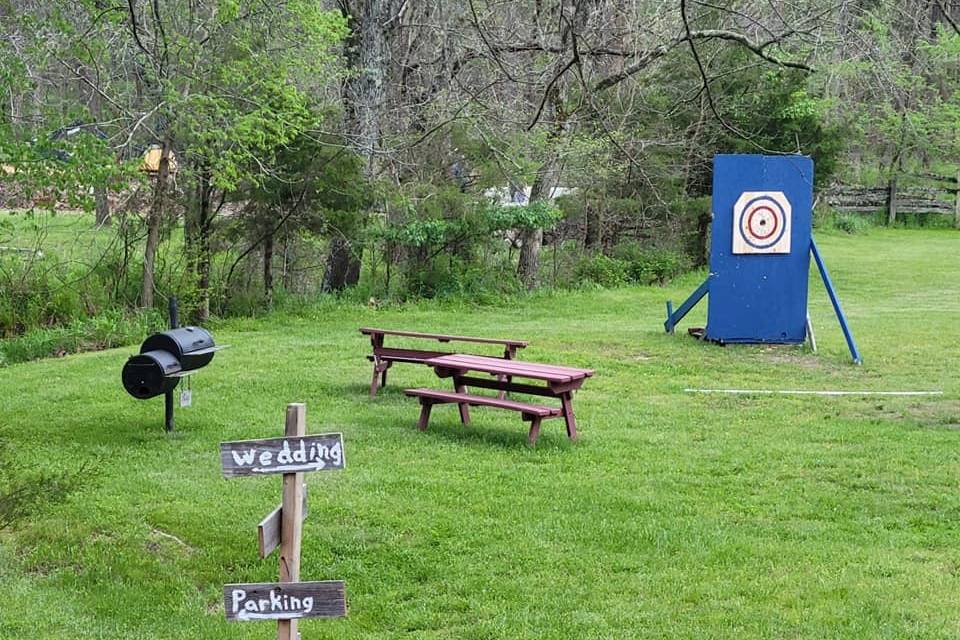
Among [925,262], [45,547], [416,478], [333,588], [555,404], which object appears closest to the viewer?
[333,588]

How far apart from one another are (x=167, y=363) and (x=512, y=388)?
2546mm

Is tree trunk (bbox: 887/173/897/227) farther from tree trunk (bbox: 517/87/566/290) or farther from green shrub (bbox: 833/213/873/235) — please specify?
tree trunk (bbox: 517/87/566/290)

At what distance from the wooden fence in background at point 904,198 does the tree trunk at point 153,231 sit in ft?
85.5

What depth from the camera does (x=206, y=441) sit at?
28.5 feet

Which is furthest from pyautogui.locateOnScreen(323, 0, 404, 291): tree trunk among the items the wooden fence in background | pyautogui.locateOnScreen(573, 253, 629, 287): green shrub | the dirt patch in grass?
the wooden fence in background

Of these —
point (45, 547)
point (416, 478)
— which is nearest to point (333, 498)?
point (416, 478)

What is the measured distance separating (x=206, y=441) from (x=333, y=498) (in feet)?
6.41

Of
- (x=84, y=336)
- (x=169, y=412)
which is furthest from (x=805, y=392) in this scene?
(x=84, y=336)

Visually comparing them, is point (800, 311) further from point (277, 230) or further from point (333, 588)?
point (333, 588)

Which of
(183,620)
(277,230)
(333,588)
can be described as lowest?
(183,620)

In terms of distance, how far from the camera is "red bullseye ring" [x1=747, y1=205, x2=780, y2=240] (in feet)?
46.7

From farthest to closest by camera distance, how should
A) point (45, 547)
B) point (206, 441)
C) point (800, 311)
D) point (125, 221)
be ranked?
point (125, 221) < point (800, 311) < point (206, 441) < point (45, 547)

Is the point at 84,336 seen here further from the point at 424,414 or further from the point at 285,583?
the point at 285,583

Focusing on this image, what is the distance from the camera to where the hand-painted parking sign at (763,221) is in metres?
14.2
